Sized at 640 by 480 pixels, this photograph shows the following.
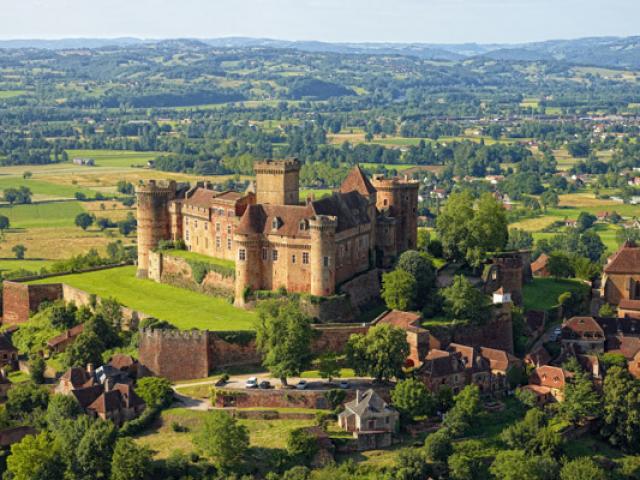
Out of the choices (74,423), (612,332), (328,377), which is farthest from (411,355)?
(74,423)

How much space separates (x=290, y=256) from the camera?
247 ft

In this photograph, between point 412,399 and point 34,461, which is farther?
point 412,399

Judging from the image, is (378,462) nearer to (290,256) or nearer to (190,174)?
(290,256)

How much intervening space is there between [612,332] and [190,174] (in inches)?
5073

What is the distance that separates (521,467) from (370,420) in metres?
9.36

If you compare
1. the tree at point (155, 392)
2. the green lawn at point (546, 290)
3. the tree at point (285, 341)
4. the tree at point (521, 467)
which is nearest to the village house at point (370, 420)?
the tree at point (285, 341)

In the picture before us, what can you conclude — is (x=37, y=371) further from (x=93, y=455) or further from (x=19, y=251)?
(x=19, y=251)

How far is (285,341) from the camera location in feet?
218

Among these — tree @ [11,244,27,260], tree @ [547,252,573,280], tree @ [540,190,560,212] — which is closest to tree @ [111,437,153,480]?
tree @ [547,252,573,280]

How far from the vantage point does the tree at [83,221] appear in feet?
471

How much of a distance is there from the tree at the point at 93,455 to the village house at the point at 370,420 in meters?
14.1

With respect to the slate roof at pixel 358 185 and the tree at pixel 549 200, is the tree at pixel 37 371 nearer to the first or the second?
the slate roof at pixel 358 185

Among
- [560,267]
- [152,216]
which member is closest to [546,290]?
[560,267]

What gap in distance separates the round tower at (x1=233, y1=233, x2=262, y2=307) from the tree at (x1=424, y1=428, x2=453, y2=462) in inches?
802
